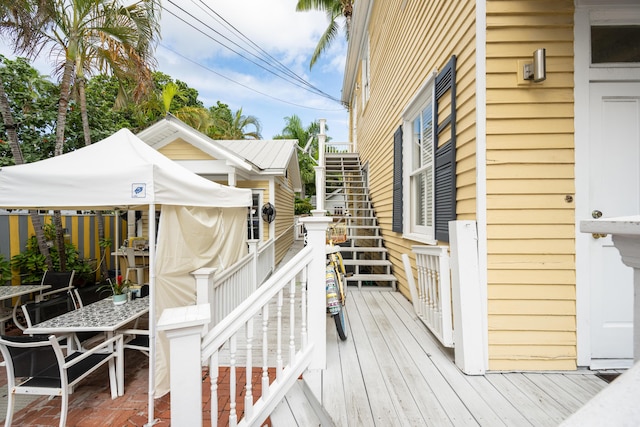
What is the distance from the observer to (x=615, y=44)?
6.64 ft

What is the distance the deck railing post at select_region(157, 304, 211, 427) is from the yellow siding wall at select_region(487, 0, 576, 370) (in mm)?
1933

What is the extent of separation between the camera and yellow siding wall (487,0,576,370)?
1975mm

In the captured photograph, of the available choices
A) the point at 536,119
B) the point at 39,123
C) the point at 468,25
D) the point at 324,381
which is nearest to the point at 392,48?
the point at 468,25

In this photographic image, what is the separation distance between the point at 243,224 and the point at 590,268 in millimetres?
4364

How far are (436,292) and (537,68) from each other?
1.84 metres

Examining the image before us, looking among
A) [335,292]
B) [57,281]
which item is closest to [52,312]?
[57,281]

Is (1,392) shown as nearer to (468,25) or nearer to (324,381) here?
(324,381)

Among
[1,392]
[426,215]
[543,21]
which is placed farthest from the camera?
[426,215]

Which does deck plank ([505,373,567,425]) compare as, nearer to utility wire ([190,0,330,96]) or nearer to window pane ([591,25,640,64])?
window pane ([591,25,640,64])

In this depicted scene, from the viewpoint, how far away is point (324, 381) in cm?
186

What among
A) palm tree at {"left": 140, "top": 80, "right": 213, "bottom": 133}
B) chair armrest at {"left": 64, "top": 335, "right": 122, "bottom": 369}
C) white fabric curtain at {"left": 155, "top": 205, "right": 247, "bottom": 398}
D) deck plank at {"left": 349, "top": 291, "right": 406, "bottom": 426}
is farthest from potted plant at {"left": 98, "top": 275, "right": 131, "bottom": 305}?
palm tree at {"left": 140, "top": 80, "right": 213, "bottom": 133}

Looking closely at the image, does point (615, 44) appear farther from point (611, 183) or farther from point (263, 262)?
point (263, 262)

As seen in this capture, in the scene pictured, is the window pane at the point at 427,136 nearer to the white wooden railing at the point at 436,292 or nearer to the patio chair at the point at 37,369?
the white wooden railing at the point at 436,292

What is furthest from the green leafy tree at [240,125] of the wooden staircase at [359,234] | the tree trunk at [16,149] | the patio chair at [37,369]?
the patio chair at [37,369]
